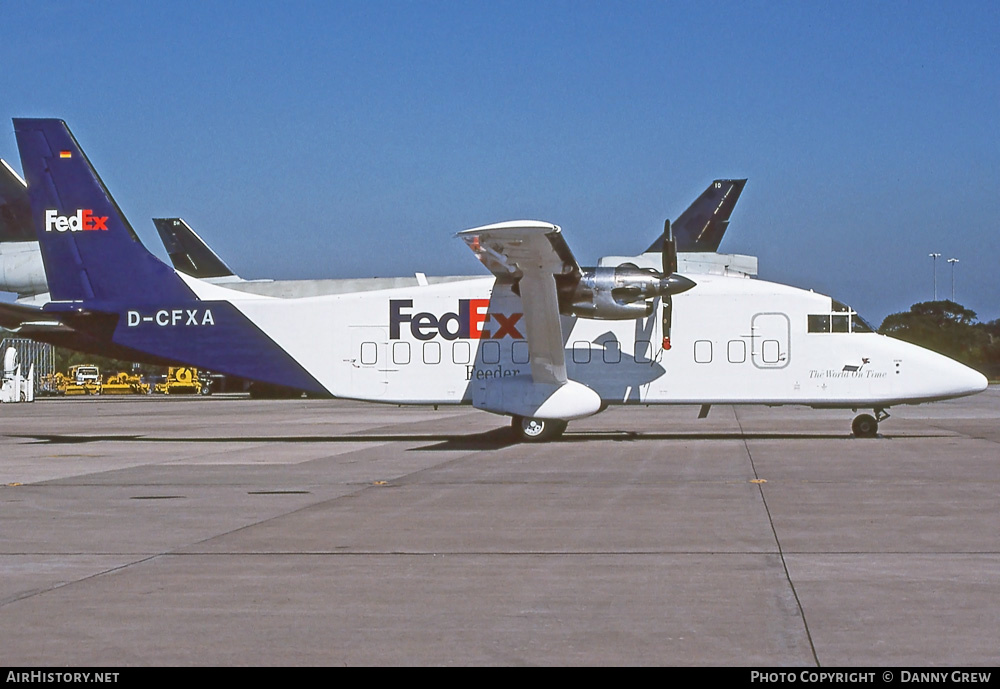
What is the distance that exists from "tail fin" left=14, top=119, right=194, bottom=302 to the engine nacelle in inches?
356

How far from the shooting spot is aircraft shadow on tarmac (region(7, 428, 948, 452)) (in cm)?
2372

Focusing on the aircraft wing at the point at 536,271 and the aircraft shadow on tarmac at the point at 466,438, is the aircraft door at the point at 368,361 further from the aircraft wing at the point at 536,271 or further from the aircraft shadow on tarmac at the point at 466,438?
the aircraft wing at the point at 536,271

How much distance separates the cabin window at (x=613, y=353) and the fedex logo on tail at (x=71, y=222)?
11.8m

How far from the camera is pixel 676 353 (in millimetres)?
23312

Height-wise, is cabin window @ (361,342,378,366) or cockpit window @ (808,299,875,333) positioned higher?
cockpit window @ (808,299,875,333)

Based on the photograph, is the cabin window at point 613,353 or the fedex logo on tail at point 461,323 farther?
the fedex logo on tail at point 461,323

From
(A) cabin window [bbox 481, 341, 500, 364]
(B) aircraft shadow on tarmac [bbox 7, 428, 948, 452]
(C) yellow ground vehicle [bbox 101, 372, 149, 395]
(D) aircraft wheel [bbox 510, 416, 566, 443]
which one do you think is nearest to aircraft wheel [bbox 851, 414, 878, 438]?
(B) aircraft shadow on tarmac [bbox 7, 428, 948, 452]

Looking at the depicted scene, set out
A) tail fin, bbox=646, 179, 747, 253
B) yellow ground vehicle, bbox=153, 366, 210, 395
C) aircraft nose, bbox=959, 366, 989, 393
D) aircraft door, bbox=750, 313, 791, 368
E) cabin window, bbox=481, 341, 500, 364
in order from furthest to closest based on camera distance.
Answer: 1. yellow ground vehicle, bbox=153, 366, 210, 395
2. tail fin, bbox=646, 179, 747, 253
3. cabin window, bbox=481, 341, 500, 364
4. aircraft door, bbox=750, 313, 791, 368
5. aircraft nose, bbox=959, 366, 989, 393

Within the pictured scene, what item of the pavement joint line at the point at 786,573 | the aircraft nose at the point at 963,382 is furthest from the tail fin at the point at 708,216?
the pavement joint line at the point at 786,573

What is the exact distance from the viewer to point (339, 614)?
23.1 ft

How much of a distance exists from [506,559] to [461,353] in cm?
1470

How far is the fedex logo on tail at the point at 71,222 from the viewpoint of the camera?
24719 mm

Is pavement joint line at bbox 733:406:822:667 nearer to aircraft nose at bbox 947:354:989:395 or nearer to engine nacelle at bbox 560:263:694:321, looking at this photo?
engine nacelle at bbox 560:263:694:321
